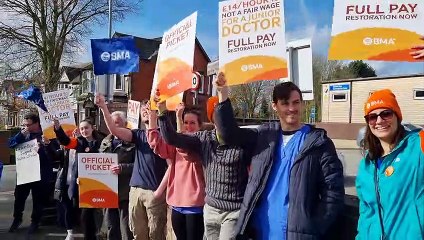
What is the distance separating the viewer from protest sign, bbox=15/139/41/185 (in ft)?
22.0

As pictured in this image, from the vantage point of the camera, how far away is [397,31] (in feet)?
10.9

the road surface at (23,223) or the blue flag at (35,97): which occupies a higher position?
the blue flag at (35,97)

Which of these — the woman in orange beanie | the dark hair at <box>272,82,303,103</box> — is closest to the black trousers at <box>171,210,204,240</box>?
the dark hair at <box>272,82,303,103</box>

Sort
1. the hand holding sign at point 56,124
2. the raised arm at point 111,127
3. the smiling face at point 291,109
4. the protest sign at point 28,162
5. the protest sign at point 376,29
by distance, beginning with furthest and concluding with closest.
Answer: the protest sign at point 28,162 < the hand holding sign at point 56,124 < the raised arm at point 111,127 < the protest sign at point 376,29 < the smiling face at point 291,109

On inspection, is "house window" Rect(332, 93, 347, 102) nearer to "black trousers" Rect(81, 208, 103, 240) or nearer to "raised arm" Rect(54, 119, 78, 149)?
"black trousers" Rect(81, 208, 103, 240)

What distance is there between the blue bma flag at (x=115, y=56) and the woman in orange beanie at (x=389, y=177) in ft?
12.3

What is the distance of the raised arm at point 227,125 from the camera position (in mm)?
3320

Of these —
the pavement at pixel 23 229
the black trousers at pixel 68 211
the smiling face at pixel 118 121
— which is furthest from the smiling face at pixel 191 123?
the pavement at pixel 23 229

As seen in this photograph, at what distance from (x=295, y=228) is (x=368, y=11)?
1.76 metres

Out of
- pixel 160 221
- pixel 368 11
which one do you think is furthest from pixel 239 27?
pixel 160 221

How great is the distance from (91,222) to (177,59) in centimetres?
288

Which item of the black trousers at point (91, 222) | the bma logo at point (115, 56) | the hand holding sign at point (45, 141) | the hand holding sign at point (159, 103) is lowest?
the black trousers at point (91, 222)

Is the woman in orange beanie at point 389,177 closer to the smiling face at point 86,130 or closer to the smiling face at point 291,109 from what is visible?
the smiling face at point 291,109

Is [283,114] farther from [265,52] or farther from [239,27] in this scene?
[239,27]
